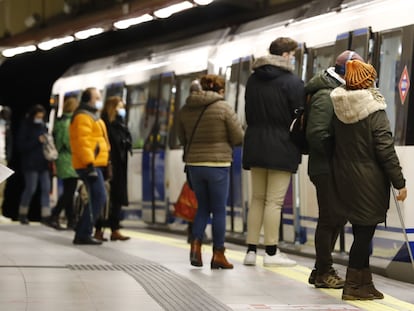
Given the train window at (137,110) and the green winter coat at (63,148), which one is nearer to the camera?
the green winter coat at (63,148)

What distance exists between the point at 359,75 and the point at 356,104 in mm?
218

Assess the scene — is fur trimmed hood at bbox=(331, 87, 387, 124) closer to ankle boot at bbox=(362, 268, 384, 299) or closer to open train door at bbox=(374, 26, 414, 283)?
ankle boot at bbox=(362, 268, 384, 299)

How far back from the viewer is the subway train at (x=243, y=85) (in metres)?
9.02

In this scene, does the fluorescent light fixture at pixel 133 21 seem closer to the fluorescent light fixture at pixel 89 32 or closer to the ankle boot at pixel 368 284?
the fluorescent light fixture at pixel 89 32

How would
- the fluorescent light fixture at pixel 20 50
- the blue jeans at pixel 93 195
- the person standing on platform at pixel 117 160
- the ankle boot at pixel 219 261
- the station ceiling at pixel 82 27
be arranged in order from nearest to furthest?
the ankle boot at pixel 219 261, the blue jeans at pixel 93 195, the person standing on platform at pixel 117 160, the station ceiling at pixel 82 27, the fluorescent light fixture at pixel 20 50

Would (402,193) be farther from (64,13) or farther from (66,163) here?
(64,13)

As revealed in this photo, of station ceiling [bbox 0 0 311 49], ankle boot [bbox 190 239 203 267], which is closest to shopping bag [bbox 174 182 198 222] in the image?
ankle boot [bbox 190 239 203 267]

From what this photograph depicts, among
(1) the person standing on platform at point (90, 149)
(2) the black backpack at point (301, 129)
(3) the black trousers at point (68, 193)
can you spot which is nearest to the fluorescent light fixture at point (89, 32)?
(3) the black trousers at point (68, 193)

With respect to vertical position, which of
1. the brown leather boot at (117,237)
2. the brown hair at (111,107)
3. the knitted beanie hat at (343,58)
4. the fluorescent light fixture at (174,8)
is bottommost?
the brown leather boot at (117,237)

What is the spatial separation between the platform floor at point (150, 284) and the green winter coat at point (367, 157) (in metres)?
0.65

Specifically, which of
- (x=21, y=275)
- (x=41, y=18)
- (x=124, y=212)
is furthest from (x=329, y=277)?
(x=41, y=18)

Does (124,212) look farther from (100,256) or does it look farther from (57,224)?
(100,256)

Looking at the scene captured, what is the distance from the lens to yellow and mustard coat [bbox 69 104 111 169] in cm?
1107

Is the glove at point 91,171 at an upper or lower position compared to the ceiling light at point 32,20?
lower
